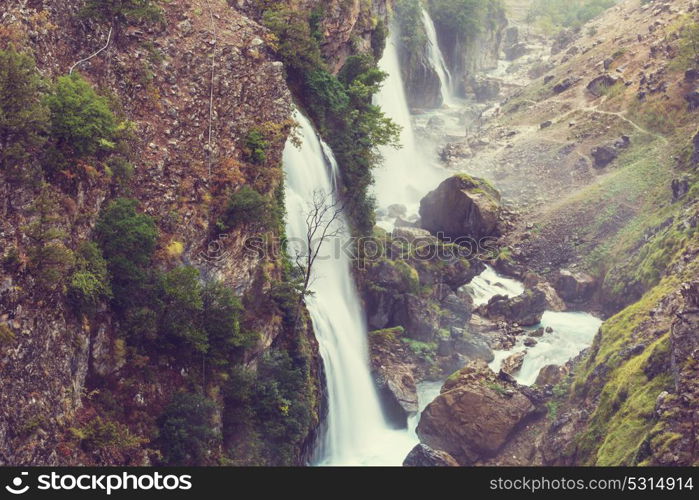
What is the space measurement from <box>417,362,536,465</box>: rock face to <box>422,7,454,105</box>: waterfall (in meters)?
50.1

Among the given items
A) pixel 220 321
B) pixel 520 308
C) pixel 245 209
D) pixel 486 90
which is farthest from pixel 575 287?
pixel 486 90

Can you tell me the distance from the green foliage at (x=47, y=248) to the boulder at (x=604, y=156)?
43387 mm

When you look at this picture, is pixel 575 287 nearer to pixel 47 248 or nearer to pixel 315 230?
pixel 315 230

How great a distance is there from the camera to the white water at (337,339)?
30359mm

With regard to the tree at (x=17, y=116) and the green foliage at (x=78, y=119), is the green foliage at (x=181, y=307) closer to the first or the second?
the green foliage at (x=78, y=119)

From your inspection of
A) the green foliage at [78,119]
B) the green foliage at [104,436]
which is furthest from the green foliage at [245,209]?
the green foliage at [104,436]

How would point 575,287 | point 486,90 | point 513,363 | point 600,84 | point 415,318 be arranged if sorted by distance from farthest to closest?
point 486,90, point 600,84, point 575,287, point 415,318, point 513,363

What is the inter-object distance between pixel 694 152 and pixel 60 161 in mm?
39165

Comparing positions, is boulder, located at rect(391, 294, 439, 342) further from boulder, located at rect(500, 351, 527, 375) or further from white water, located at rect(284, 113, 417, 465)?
boulder, located at rect(500, 351, 527, 375)

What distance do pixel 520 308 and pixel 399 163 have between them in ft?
72.8

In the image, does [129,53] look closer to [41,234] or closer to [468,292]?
[41,234]

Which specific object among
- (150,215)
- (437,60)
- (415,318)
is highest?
(437,60)

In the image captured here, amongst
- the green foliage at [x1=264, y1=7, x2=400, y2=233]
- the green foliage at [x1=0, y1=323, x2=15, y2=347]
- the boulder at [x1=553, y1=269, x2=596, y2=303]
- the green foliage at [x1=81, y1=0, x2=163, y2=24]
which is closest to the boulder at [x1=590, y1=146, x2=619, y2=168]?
the boulder at [x1=553, y1=269, x2=596, y2=303]

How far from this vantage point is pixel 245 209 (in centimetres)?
2677
